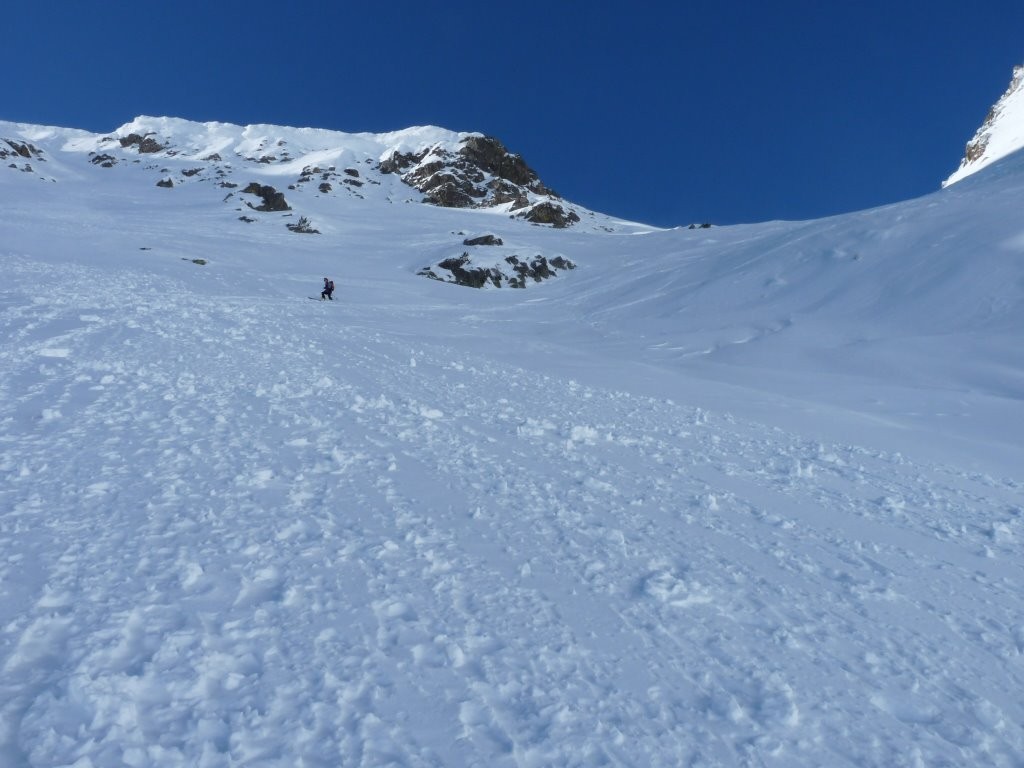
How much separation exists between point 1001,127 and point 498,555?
391ft

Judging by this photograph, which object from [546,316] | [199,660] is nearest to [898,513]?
[199,660]

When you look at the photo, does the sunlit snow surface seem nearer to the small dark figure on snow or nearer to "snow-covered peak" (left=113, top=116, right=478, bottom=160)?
the small dark figure on snow

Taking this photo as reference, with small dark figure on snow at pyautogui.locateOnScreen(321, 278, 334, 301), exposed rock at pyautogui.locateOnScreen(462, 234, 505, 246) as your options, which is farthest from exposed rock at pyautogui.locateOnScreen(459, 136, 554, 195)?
small dark figure on snow at pyautogui.locateOnScreen(321, 278, 334, 301)

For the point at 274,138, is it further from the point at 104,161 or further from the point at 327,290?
the point at 327,290

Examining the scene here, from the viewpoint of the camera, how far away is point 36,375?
30.1ft

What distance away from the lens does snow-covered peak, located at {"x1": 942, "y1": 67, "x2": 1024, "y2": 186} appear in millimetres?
83438

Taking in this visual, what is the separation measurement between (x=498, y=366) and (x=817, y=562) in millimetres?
9044

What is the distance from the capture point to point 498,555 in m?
4.77

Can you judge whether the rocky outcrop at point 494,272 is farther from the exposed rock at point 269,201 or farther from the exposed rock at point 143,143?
the exposed rock at point 143,143

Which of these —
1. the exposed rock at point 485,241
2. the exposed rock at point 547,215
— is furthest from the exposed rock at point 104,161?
the exposed rock at point 485,241

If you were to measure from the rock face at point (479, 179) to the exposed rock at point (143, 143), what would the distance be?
1926 inches

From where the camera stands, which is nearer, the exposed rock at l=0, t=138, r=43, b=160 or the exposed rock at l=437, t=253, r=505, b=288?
the exposed rock at l=437, t=253, r=505, b=288

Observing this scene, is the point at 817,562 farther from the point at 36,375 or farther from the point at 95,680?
the point at 36,375

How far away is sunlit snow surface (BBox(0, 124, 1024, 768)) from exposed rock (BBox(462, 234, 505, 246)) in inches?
1234
